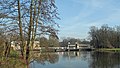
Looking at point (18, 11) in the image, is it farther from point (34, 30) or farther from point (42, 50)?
point (42, 50)

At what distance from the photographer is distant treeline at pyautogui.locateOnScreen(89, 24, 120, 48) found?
4075 inches

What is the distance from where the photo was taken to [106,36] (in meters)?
104

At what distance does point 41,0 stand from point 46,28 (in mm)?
799

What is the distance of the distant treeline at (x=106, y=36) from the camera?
104 metres

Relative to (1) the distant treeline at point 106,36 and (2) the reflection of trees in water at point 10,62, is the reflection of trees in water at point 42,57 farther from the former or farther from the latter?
(1) the distant treeline at point 106,36

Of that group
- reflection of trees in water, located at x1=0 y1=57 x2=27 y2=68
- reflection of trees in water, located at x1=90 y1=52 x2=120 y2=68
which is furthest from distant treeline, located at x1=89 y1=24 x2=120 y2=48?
reflection of trees in water, located at x1=0 y1=57 x2=27 y2=68

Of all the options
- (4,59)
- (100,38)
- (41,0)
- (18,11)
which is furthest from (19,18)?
(100,38)

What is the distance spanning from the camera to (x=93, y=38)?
10819cm

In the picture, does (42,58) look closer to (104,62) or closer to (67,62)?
(67,62)

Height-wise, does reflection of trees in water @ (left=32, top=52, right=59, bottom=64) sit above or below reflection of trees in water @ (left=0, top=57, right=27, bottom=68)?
above

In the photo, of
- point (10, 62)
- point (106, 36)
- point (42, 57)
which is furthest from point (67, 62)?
point (106, 36)

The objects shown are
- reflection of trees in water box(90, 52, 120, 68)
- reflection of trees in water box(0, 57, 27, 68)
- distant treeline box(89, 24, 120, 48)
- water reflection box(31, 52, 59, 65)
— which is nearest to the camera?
water reflection box(31, 52, 59, 65)

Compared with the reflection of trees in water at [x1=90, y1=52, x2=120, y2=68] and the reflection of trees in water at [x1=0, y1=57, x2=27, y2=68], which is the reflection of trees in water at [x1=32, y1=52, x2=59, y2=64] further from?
the reflection of trees in water at [x1=90, y1=52, x2=120, y2=68]

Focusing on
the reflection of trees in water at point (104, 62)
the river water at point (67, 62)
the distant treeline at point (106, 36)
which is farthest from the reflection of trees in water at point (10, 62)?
the distant treeline at point (106, 36)
